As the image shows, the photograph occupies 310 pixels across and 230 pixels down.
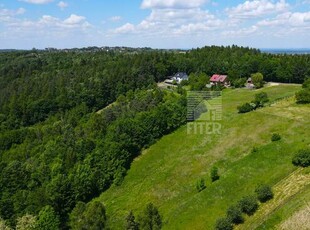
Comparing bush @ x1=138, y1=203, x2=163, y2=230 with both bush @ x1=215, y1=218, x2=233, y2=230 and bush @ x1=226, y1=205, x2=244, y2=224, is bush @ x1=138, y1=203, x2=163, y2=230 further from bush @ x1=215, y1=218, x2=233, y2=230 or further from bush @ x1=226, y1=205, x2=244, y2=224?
bush @ x1=226, y1=205, x2=244, y2=224

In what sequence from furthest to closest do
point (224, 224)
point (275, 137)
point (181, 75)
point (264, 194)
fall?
point (181, 75)
point (275, 137)
point (264, 194)
point (224, 224)

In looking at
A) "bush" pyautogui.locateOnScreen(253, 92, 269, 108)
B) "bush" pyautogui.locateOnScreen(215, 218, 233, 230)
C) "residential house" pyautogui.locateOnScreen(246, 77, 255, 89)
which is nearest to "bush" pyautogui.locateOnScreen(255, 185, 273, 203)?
"bush" pyautogui.locateOnScreen(215, 218, 233, 230)

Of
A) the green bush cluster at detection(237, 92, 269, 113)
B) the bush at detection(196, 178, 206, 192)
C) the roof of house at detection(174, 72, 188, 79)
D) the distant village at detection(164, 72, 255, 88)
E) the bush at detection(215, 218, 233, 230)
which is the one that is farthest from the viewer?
the roof of house at detection(174, 72, 188, 79)

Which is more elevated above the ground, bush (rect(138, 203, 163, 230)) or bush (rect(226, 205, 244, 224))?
bush (rect(226, 205, 244, 224))

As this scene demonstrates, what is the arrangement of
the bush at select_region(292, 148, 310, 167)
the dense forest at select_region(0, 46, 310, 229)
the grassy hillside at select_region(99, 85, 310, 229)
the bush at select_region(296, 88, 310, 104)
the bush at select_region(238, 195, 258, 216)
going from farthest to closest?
1. the bush at select_region(296, 88, 310, 104)
2. the dense forest at select_region(0, 46, 310, 229)
3. the bush at select_region(292, 148, 310, 167)
4. the grassy hillside at select_region(99, 85, 310, 229)
5. the bush at select_region(238, 195, 258, 216)

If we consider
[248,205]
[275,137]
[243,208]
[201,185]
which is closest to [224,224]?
[243,208]

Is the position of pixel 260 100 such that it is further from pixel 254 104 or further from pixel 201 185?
pixel 201 185

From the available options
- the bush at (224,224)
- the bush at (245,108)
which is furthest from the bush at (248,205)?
the bush at (245,108)
